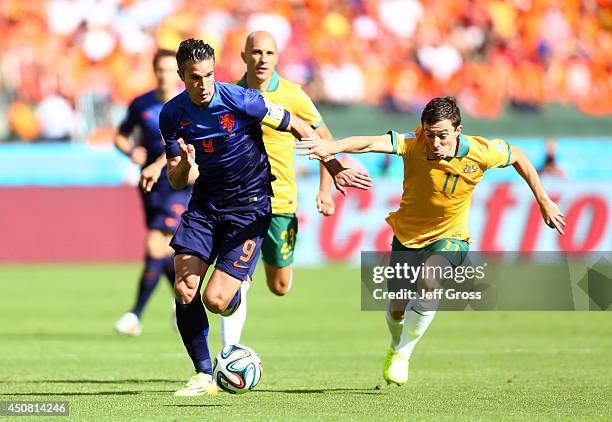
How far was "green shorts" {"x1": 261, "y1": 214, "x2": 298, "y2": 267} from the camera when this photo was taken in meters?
8.23

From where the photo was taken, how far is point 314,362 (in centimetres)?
904

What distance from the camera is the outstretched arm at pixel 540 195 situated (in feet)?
23.6

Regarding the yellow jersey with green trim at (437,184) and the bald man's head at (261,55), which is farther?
the bald man's head at (261,55)

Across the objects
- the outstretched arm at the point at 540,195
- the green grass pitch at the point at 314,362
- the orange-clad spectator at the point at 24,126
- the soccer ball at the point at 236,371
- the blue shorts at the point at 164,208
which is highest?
the outstretched arm at the point at 540,195

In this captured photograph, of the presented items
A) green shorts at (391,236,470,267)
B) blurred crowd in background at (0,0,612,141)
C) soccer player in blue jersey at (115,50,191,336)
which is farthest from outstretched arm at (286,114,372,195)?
blurred crowd in background at (0,0,612,141)

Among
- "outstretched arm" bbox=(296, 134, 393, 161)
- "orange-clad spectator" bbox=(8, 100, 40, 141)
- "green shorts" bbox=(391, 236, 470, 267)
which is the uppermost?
"outstretched arm" bbox=(296, 134, 393, 161)

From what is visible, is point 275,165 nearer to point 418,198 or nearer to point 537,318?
point 418,198

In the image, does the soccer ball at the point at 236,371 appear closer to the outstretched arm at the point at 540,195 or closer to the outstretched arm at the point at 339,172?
the outstretched arm at the point at 339,172

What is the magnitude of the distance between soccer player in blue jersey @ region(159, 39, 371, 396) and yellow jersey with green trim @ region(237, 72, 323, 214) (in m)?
0.96

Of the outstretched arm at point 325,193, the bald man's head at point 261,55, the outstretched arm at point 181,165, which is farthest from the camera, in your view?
the bald man's head at point 261,55

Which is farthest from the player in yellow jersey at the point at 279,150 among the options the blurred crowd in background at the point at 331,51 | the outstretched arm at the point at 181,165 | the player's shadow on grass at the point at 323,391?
the blurred crowd in background at the point at 331,51

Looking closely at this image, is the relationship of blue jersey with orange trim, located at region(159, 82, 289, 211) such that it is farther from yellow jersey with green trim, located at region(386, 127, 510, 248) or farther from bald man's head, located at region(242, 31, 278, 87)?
bald man's head, located at region(242, 31, 278, 87)

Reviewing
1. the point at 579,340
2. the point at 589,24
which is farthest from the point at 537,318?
the point at 589,24

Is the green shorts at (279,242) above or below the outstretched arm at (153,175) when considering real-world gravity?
below
